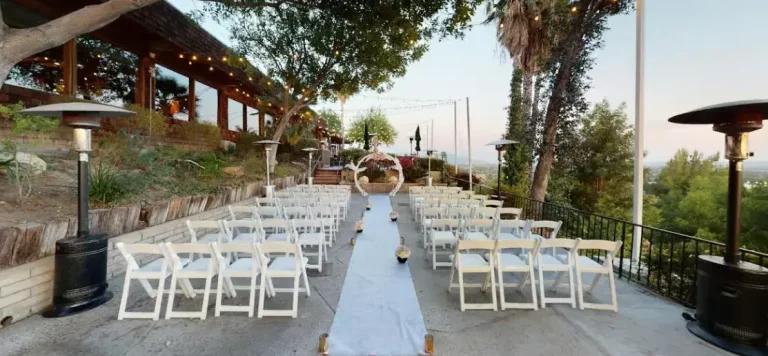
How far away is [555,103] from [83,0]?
12.2 metres

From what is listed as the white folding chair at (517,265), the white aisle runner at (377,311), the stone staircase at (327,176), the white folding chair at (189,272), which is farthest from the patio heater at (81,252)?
the stone staircase at (327,176)

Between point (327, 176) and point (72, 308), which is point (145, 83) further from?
point (72, 308)

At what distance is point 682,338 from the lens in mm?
2891

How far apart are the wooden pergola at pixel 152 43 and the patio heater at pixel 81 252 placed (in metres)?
5.89

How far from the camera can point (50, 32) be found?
3701 millimetres

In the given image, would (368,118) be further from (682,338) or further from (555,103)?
(682,338)

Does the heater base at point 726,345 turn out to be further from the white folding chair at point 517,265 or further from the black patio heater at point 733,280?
the white folding chair at point 517,265

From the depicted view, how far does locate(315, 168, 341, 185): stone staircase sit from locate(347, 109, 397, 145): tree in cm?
2396

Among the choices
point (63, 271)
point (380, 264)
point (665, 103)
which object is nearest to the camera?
point (63, 271)

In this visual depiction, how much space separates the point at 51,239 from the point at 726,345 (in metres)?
6.01

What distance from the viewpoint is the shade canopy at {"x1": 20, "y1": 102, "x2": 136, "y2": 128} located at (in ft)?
10.6

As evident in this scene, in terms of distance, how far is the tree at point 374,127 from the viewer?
138 feet

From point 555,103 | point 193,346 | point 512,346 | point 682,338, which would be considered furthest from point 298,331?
point 555,103

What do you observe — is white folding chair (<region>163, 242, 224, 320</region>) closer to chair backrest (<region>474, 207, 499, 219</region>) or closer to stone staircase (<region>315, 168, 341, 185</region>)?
chair backrest (<region>474, 207, 499, 219</region>)
